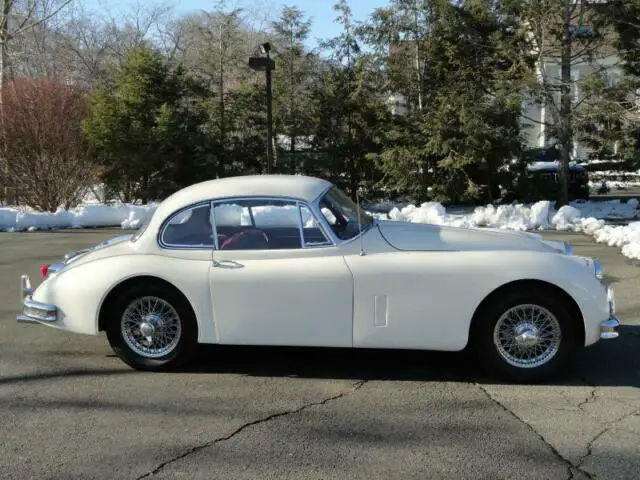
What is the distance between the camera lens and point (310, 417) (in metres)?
4.08

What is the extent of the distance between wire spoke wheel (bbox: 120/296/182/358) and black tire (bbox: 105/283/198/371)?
0.02m

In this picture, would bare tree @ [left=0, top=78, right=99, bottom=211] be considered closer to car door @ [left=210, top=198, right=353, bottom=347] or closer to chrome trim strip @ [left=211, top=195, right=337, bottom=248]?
chrome trim strip @ [left=211, top=195, right=337, bottom=248]

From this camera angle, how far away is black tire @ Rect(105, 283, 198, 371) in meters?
4.81

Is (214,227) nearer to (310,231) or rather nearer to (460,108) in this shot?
(310,231)

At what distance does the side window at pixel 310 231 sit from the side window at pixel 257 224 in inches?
1.9

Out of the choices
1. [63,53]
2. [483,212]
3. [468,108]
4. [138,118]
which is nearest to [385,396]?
[483,212]

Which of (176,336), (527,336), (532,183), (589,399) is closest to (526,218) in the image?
(532,183)

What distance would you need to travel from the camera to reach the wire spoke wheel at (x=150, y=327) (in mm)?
4855

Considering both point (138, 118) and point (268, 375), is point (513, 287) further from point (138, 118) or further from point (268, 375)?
point (138, 118)

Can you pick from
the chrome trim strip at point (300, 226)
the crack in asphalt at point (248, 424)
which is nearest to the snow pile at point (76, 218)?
the chrome trim strip at point (300, 226)

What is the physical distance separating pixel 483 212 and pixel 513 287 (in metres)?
9.91

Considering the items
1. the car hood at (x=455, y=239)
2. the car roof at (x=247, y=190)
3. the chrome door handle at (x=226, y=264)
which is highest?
the car roof at (x=247, y=190)

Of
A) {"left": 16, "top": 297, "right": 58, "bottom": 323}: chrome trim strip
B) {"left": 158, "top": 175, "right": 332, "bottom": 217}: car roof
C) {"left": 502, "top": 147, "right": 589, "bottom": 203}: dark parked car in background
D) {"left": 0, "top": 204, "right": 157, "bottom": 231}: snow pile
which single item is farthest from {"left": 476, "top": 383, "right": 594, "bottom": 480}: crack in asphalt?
{"left": 502, "top": 147, "right": 589, "bottom": 203}: dark parked car in background

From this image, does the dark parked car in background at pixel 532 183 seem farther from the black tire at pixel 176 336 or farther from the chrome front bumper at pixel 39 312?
the chrome front bumper at pixel 39 312
